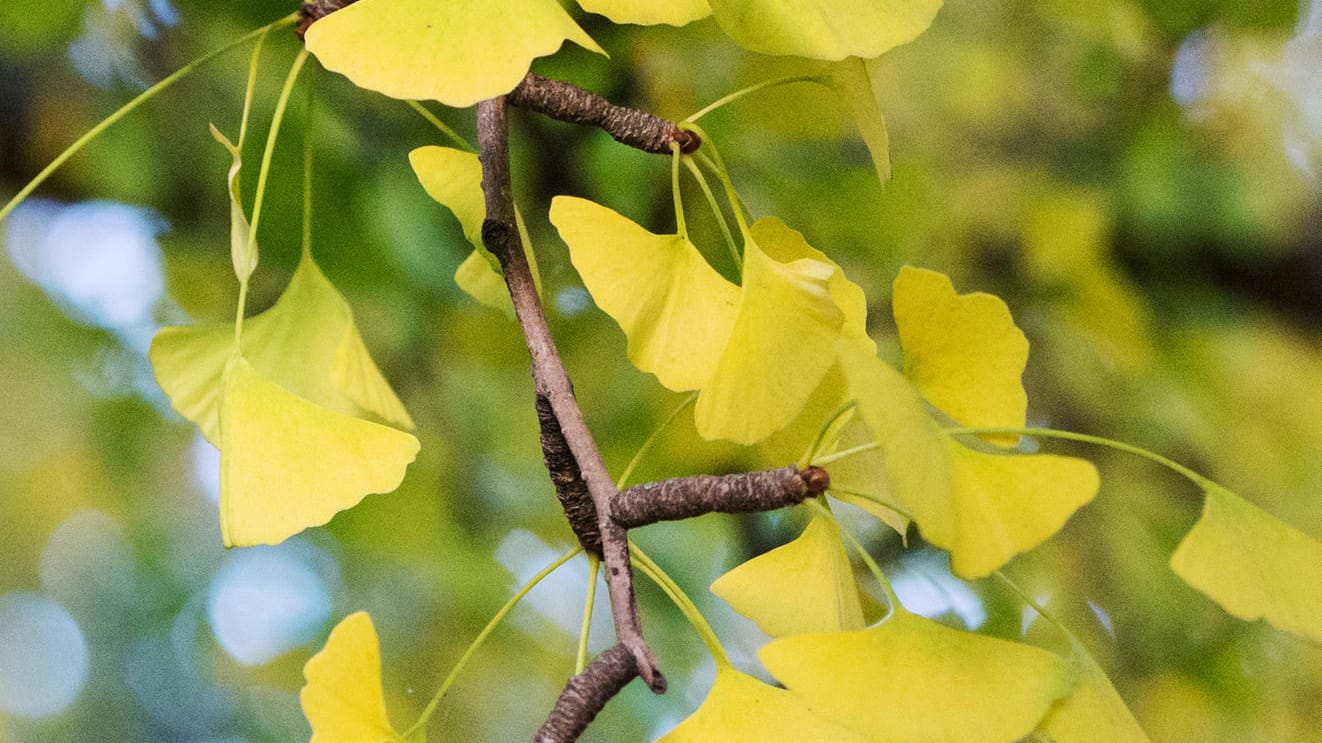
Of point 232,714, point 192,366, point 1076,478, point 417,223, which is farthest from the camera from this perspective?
point 232,714

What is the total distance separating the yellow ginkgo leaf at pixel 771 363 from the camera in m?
0.19

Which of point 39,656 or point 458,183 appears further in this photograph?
point 39,656

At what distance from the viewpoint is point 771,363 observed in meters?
0.19

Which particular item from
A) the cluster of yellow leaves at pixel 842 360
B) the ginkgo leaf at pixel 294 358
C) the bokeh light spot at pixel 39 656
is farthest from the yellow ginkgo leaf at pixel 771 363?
the bokeh light spot at pixel 39 656

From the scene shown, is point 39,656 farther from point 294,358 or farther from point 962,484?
point 962,484

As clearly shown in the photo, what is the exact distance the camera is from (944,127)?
56 centimetres

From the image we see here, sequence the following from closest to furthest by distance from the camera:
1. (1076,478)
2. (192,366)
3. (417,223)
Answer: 1. (1076,478)
2. (192,366)
3. (417,223)

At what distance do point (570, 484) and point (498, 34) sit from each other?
9 centimetres

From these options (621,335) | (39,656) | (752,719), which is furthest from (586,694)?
(39,656)

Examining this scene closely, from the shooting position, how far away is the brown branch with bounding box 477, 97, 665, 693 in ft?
0.59

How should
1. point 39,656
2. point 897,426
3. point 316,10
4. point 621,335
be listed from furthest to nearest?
point 39,656 < point 621,335 < point 316,10 < point 897,426

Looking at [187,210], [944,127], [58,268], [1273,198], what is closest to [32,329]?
[58,268]

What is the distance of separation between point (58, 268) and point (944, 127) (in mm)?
534

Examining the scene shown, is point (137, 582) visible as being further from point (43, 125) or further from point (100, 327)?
point (43, 125)
